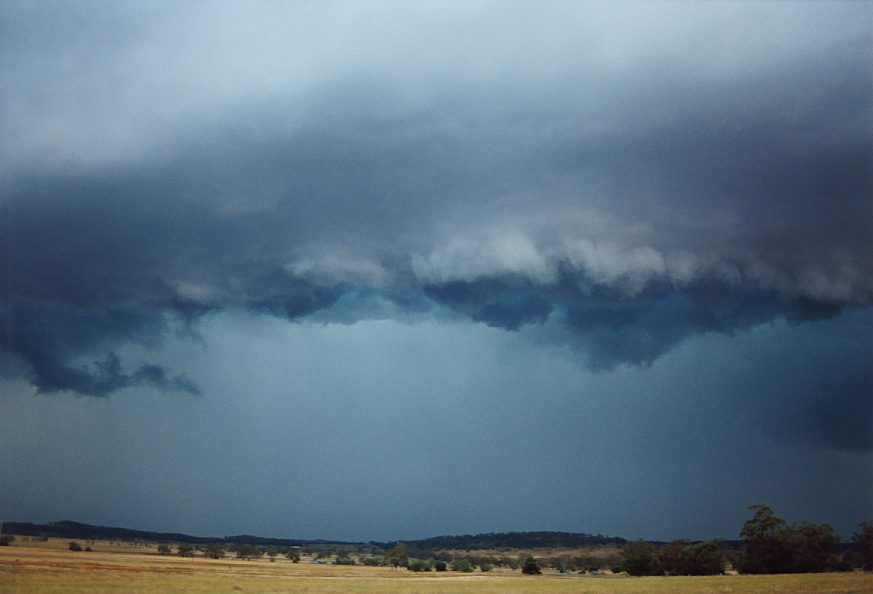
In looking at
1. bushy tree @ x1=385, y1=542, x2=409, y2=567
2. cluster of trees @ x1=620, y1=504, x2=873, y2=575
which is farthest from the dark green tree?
bushy tree @ x1=385, y1=542, x2=409, y2=567

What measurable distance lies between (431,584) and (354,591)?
1601cm

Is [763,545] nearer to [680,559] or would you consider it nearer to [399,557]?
[680,559]

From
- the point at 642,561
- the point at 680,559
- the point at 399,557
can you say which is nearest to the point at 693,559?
the point at 680,559

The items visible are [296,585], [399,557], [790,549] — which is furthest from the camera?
[399,557]

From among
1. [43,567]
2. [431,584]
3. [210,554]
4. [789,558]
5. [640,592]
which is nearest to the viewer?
[640,592]

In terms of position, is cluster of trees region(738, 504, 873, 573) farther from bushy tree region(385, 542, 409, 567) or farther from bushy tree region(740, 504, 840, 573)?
bushy tree region(385, 542, 409, 567)

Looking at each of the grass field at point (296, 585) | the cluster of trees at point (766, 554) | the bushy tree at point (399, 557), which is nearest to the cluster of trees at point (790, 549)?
the cluster of trees at point (766, 554)

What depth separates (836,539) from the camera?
4749 inches

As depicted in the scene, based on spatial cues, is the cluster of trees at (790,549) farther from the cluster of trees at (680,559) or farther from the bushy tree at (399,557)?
the bushy tree at (399,557)

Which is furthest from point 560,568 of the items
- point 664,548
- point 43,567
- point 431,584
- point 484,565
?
point 43,567

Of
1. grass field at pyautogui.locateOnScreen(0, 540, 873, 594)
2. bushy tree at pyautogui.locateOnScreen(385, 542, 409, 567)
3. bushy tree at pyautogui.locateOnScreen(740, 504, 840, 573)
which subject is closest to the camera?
grass field at pyautogui.locateOnScreen(0, 540, 873, 594)

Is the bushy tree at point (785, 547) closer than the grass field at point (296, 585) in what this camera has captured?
No

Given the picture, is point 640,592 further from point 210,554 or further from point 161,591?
point 210,554

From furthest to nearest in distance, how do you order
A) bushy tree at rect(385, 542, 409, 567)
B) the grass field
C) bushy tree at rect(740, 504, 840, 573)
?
bushy tree at rect(385, 542, 409, 567), bushy tree at rect(740, 504, 840, 573), the grass field
